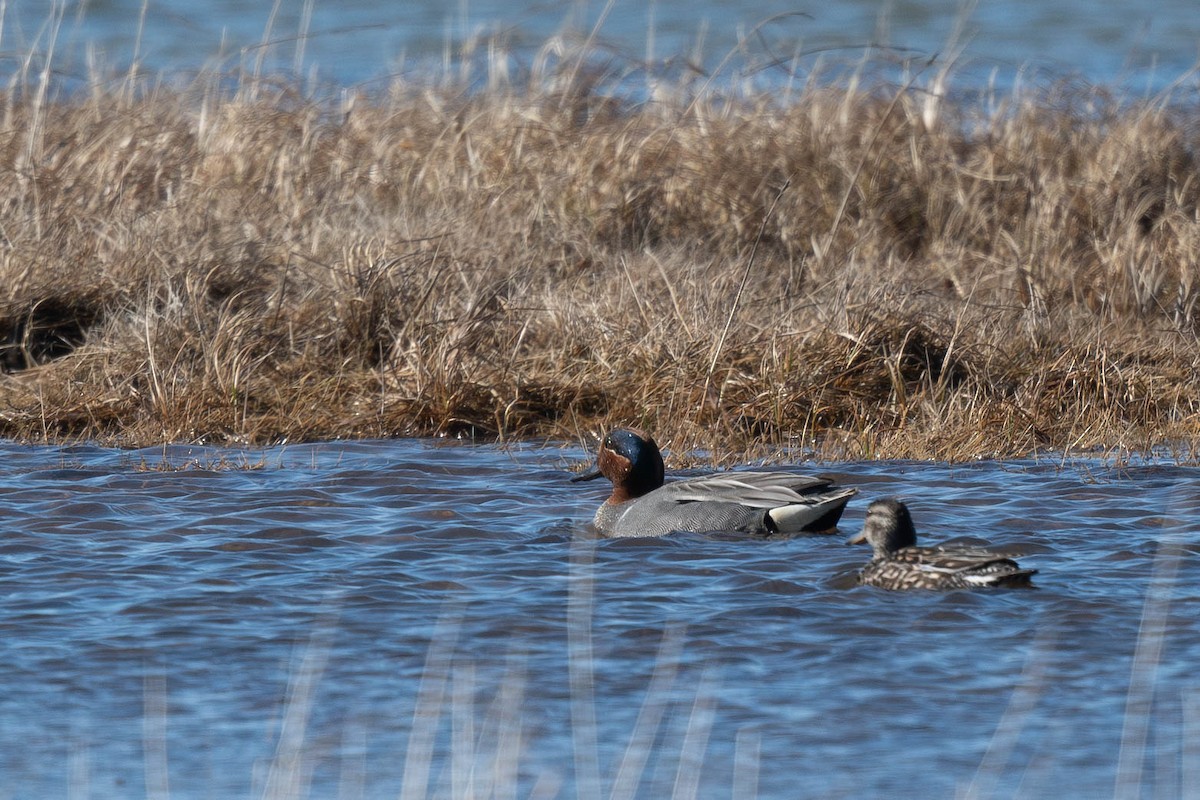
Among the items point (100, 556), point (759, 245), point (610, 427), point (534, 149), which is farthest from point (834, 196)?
point (100, 556)

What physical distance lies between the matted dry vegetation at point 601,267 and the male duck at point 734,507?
4.13 feet

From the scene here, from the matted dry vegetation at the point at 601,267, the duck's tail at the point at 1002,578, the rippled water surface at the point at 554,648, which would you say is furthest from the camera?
the matted dry vegetation at the point at 601,267

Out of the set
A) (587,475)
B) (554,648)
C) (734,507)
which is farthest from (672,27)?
(554,648)

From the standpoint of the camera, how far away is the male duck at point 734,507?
6531 millimetres

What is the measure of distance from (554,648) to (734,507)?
1.57 meters

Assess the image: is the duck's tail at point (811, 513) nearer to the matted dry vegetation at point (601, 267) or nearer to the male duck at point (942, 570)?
the male duck at point (942, 570)

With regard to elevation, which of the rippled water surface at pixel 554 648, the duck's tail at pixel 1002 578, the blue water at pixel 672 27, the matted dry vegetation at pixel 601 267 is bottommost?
the rippled water surface at pixel 554 648

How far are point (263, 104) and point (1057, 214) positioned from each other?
501 centimetres

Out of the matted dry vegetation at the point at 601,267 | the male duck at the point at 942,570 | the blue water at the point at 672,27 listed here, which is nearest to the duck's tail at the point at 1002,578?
the male duck at the point at 942,570

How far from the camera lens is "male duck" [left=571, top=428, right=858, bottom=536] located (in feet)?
21.4

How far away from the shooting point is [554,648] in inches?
203

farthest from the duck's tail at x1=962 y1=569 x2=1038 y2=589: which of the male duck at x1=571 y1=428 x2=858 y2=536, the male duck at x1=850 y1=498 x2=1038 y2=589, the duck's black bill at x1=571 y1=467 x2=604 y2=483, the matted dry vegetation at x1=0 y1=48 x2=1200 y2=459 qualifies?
the matted dry vegetation at x1=0 y1=48 x2=1200 y2=459

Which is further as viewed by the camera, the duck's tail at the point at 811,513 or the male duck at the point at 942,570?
the duck's tail at the point at 811,513

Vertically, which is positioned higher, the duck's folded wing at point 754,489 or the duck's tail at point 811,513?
the duck's folded wing at point 754,489
